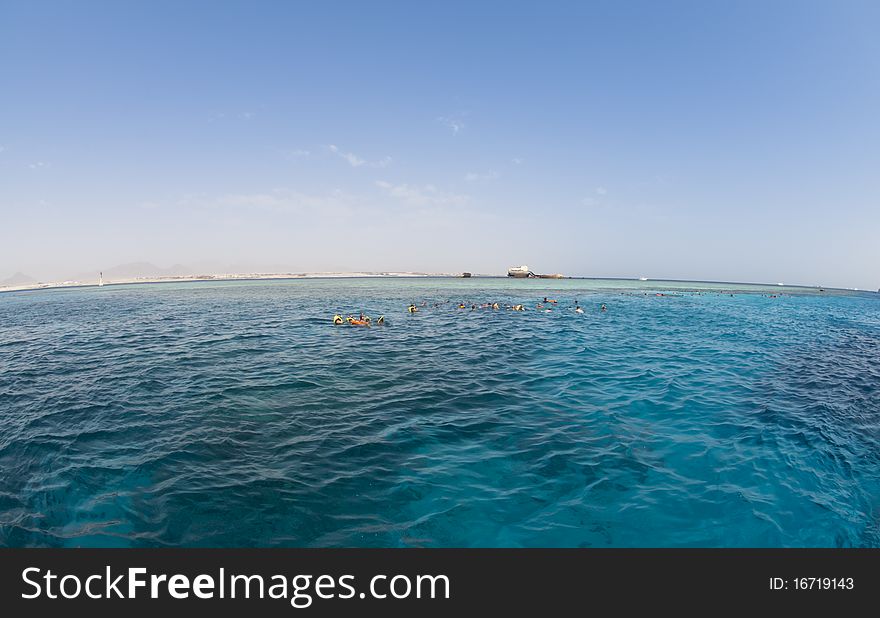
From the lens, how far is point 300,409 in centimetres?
1255

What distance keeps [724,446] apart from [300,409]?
44.1 feet

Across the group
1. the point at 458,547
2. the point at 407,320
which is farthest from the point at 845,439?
the point at 407,320

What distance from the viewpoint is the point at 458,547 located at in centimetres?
647

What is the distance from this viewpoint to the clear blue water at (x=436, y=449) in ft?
22.5

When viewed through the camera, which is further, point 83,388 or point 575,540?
point 83,388

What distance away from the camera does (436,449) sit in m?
9.98

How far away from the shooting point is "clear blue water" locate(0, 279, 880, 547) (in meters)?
6.87

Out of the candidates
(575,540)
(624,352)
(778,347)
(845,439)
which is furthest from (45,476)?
(778,347)

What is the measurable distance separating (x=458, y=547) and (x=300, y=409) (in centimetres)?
809

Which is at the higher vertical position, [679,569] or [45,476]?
[679,569]

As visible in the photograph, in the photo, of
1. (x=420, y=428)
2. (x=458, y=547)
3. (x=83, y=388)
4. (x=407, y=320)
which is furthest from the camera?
(x=407, y=320)

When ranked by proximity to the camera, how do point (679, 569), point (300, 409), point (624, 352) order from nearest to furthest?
point (679, 569), point (300, 409), point (624, 352)

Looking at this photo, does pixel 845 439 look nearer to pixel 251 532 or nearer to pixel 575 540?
pixel 575 540

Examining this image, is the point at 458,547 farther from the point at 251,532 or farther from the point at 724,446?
the point at 724,446
